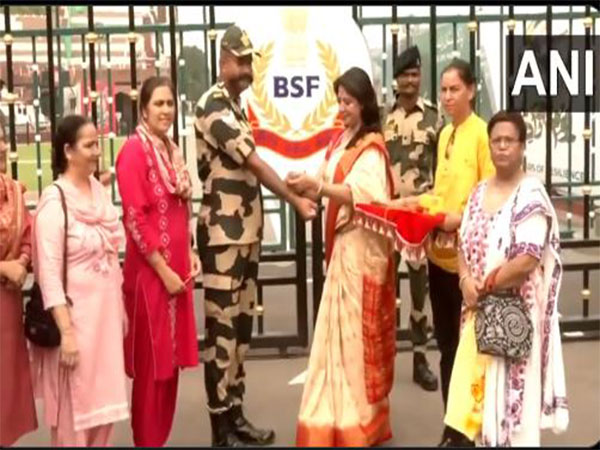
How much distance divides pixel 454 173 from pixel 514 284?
0.63 metres

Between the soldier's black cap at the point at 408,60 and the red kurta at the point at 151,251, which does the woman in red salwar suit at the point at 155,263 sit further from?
the soldier's black cap at the point at 408,60

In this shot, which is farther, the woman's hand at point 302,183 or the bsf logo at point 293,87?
the bsf logo at point 293,87

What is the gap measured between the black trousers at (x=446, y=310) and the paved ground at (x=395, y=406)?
35cm

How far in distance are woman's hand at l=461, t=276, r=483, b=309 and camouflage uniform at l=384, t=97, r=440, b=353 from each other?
3.91 feet

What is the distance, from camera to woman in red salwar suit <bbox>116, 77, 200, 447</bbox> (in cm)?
349

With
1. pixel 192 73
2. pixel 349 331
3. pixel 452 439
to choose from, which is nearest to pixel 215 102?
pixel 349 331

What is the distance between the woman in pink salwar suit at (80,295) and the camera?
3.25 meters

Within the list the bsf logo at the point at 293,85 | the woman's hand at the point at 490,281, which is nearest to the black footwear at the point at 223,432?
the woman's hand at the point at 490,281

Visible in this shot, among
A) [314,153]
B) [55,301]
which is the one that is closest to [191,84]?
[314,153]

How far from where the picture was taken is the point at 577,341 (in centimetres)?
538

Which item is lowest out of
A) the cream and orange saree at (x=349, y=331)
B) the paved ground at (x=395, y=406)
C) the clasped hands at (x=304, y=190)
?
the paved ground at (x=395, y=406)

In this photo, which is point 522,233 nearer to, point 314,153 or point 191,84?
point 314,153

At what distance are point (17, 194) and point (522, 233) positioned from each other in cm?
175

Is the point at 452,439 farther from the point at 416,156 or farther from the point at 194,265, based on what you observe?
the point at 416,156
